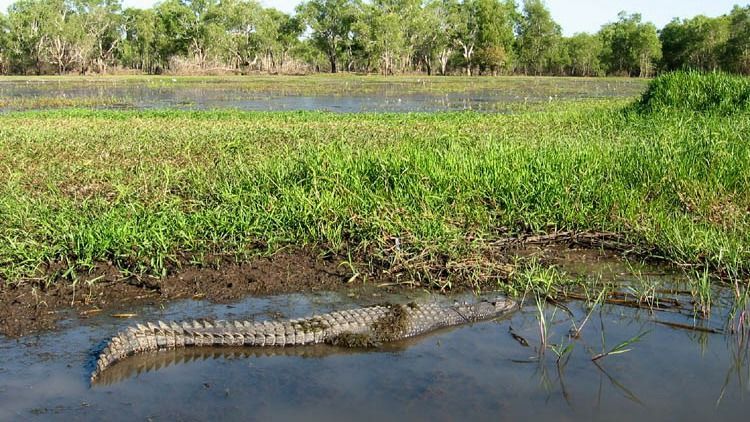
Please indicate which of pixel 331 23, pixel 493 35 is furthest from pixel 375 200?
pixel 331 23

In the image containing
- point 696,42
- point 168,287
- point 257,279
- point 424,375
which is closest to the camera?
point 424,375

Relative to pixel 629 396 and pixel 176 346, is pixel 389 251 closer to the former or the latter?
pixel 176 346

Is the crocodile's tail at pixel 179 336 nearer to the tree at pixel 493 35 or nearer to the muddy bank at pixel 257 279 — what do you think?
the muddy bank at pixel 257 279

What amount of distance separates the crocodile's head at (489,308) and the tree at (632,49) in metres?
51.9

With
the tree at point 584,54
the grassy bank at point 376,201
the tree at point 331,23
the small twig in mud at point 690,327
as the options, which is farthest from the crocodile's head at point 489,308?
the tree at point 584,54

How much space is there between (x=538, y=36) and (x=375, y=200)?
5728cm

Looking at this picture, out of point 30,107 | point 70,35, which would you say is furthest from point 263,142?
point 70,35

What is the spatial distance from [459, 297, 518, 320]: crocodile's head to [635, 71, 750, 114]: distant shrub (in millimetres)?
8218

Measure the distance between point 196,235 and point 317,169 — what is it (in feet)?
4.67

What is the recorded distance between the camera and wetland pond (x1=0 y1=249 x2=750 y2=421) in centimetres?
323

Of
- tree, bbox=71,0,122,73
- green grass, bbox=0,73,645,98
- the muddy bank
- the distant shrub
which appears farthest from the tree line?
the muddy bank

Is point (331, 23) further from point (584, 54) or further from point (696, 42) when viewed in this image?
point (696, 42)

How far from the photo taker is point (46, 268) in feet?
16.1

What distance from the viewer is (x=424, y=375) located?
141 inches
